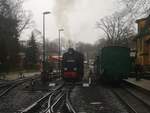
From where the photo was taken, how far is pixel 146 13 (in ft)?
85.0

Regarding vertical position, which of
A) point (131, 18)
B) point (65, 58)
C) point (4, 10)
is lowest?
point (65, 58)

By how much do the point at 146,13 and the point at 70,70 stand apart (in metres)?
→ 14.5

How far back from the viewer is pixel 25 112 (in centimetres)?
1550

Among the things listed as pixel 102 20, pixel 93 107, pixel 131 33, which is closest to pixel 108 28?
pixel 102 20

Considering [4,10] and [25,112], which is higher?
[4,10]

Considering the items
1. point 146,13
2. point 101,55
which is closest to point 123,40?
point 101,55

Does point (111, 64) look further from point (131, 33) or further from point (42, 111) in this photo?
point (131, 33)

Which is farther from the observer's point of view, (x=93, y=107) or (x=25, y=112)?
(x=93, y=107)

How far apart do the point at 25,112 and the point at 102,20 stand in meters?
89.5

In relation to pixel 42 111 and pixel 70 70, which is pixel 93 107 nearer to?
pixel 42 111

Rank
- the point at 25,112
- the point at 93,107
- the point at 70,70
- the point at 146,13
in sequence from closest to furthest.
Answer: the point at 25,112 → the point at 93,107 → the point at 146,13 → the point at 70,70

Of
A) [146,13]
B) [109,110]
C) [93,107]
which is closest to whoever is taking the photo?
[109,110]

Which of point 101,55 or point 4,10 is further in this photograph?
point 4,10

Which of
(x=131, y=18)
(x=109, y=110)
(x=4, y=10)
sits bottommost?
(x=109, y=110)
